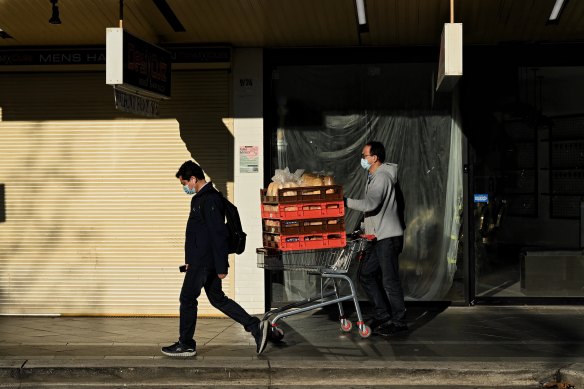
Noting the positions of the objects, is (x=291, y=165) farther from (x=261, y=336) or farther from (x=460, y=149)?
(x=261, y=336)

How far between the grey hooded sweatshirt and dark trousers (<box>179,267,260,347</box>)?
72.3 inches

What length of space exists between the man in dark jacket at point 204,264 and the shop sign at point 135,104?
112 centimetres

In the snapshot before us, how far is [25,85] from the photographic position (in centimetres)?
1100

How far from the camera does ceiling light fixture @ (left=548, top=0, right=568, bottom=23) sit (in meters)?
9.62

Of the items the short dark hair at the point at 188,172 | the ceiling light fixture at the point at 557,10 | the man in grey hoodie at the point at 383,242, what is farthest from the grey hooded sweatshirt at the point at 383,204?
the ceiling light fixture at the point at 557,10

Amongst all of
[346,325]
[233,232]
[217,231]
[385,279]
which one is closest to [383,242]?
[385,279]

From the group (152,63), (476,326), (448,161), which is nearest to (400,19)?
(448,161)

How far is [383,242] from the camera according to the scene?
31.0 ft

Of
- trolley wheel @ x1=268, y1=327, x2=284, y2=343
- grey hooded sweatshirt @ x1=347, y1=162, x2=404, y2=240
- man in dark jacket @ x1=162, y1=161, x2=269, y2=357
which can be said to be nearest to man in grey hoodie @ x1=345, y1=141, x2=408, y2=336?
grey hooded sweatshirt @ x1=347, y1=162, x2=404, y2=240

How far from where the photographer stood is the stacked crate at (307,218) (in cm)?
864

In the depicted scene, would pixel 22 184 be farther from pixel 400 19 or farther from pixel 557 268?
pixel 557 268

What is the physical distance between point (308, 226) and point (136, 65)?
8.06ft

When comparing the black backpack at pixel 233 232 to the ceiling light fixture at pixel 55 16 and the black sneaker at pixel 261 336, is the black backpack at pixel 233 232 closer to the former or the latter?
the black sneaker at pixel 261 336

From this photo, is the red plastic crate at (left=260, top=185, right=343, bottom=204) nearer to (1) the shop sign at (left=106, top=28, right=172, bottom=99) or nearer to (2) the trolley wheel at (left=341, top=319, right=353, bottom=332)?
(2) the trolley wheel at (left=341, top=319, right=353, bottom=332)
